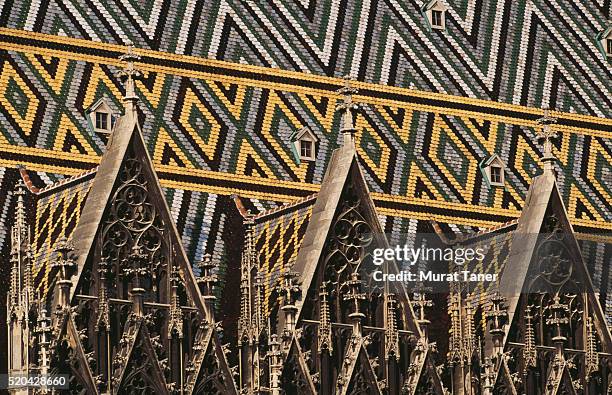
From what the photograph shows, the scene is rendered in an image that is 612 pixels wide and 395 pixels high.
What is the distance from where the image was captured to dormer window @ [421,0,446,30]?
4788 cm

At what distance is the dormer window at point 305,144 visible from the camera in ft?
144

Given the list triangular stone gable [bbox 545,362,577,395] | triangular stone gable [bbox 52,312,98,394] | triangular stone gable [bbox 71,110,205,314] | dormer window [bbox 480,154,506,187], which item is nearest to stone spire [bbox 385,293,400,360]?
triangular stone gable [bbox 545,362,577,395]

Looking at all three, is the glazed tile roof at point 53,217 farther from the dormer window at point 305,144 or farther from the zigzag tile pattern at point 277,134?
the dormer window at point 305,144

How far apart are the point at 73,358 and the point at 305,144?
7.58 metres

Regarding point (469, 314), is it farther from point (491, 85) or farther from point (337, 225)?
point (491, 85)

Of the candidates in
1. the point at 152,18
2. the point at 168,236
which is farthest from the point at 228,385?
the point at 152,18

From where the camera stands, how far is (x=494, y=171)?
45.8 metres

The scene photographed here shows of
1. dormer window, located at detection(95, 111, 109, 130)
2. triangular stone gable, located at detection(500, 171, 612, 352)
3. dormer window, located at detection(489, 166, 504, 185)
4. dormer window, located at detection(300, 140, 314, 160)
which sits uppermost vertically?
dormer window, located at detection(95, 111, 109, 130)

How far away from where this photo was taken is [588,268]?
44.6 metres

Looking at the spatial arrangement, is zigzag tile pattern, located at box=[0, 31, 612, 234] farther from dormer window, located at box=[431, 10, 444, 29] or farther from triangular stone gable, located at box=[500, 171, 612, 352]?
triangular stone gable, located at box=[500, 171, 612, 352]

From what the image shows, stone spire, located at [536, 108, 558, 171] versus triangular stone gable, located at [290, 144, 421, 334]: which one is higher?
stone spire, located at [536, 108, 558, 171]

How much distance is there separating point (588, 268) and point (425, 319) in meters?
4.61

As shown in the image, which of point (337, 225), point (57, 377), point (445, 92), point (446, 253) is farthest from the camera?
point (445, 92)

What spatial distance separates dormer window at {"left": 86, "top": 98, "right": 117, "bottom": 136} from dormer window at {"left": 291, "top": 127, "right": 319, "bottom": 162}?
9.41 ft
